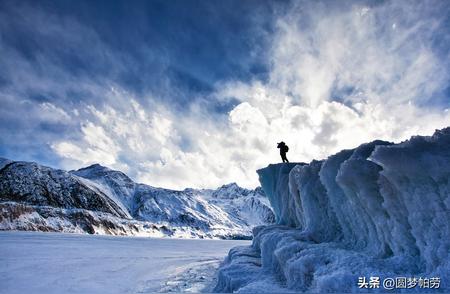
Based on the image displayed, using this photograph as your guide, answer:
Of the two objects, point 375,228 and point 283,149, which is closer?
point 375,228

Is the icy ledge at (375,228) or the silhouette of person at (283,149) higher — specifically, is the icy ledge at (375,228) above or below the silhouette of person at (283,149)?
below

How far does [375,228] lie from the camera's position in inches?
324

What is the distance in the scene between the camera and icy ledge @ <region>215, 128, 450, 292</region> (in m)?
5.97

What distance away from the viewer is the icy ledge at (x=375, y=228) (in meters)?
5.97

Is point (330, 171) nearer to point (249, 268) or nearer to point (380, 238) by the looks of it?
point (380, 238)

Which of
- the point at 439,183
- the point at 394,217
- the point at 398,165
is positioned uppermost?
the point at 398,165

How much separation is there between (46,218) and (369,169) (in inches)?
5551

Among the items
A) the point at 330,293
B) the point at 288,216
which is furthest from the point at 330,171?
the point at 288,216

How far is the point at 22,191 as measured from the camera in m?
151

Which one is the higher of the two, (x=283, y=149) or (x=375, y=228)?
(x=283, y=149)

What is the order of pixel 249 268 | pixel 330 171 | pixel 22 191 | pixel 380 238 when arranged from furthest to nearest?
pixel 22 191
pixel 249 268
pixel 330 171
pixel 380 238

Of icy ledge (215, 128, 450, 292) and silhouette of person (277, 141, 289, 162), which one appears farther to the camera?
silhouette of person (277, 141, 289, 162)

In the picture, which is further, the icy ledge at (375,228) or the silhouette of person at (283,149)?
the silhouette of person at (283,149)

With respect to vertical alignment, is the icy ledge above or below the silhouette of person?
below
